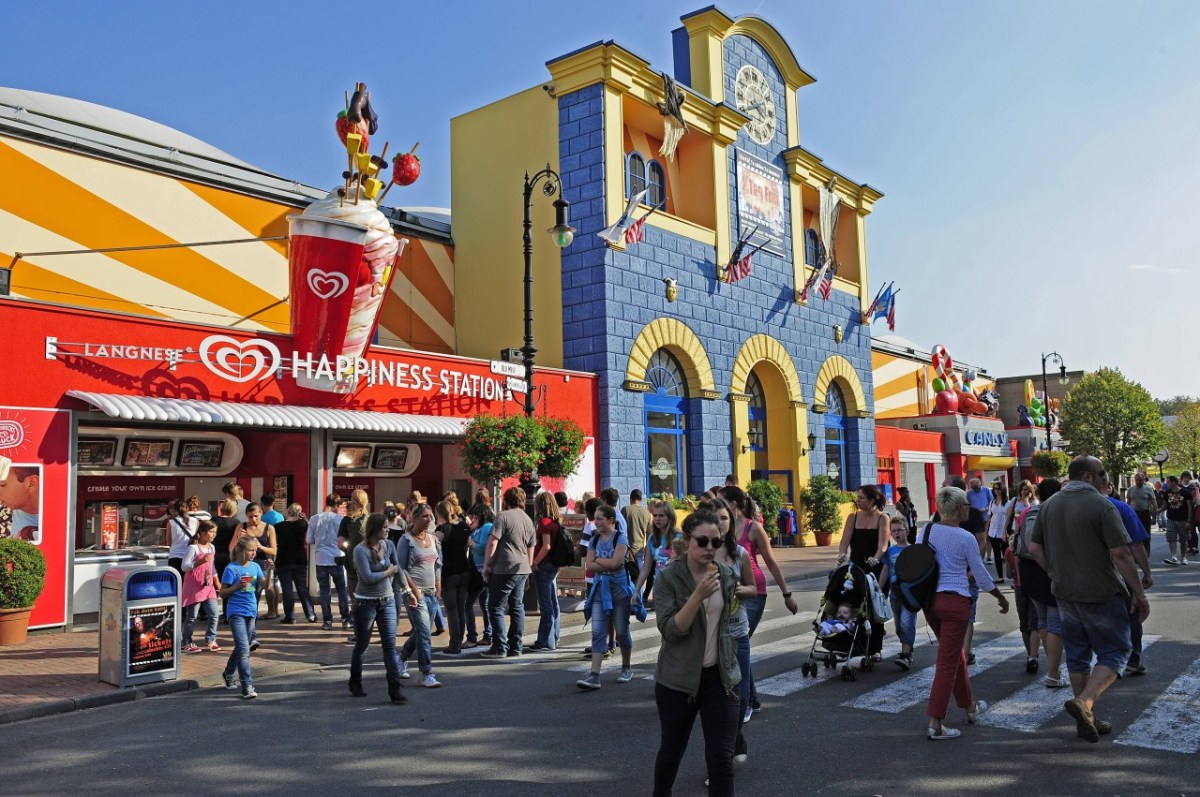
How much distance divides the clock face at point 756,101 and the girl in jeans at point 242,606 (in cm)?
2039

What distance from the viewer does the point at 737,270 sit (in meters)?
24.4

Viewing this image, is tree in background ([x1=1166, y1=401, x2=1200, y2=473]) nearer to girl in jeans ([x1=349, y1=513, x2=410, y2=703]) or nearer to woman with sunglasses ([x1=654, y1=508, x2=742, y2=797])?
girl in jeans ([x1=349, y1=513, x2=410, y2=703])

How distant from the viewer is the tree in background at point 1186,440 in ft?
217

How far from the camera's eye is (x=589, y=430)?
20547 mm

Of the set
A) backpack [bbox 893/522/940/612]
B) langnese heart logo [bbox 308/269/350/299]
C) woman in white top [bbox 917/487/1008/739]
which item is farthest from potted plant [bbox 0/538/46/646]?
woman in white top [bbox 917/487/1008/739]

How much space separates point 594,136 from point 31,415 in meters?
13.2

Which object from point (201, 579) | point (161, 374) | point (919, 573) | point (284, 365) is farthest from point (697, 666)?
point (284, 365)

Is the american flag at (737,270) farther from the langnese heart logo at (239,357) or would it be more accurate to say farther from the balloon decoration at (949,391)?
the balloon decoration at (949,391)

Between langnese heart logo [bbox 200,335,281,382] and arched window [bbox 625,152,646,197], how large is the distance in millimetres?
10764

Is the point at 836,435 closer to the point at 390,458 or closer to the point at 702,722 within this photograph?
the point at 390,458

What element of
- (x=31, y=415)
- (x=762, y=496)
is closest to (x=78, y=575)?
(x=31, y=415)

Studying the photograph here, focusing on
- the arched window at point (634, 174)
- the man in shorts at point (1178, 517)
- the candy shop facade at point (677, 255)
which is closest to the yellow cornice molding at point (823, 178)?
the candy shop facade at point (677, 255)

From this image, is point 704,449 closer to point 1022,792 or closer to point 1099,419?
point 1022,792

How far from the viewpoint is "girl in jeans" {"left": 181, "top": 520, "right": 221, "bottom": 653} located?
1031cm
